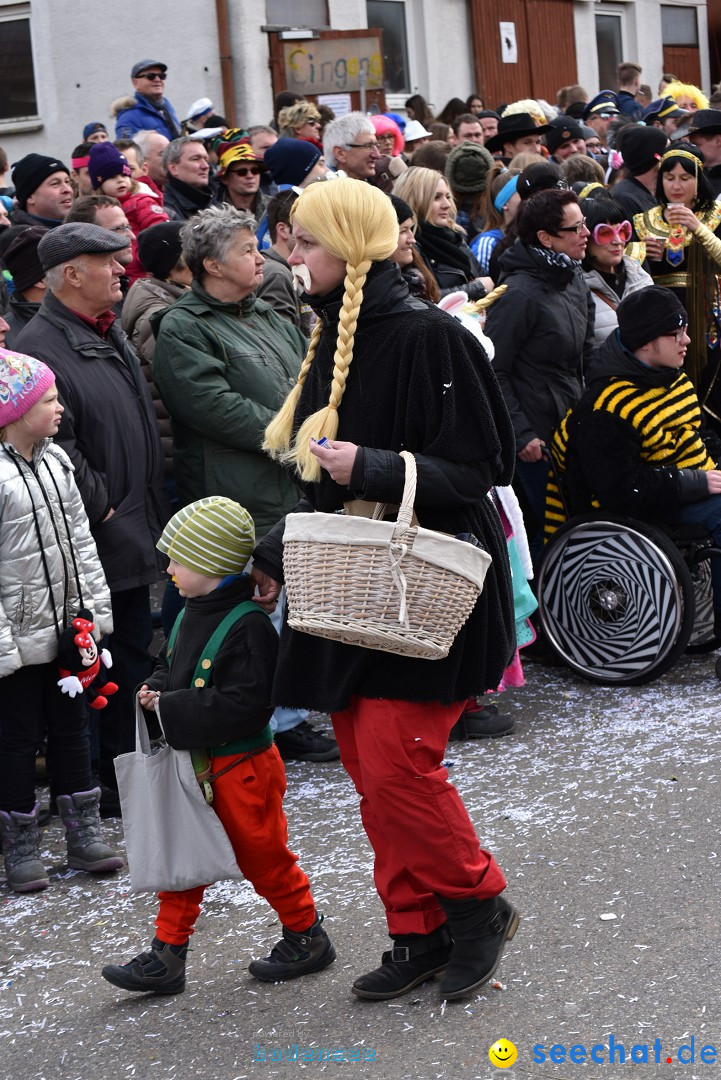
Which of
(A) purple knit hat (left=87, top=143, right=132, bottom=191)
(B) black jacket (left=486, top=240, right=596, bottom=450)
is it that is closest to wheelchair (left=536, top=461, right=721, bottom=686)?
(B) black jacket (left=486, top=240, right=596, bottom=450)

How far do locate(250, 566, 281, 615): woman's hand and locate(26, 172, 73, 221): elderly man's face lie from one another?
14.9 feet

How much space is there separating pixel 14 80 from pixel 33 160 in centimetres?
1049

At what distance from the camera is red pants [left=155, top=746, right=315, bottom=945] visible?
365 cm

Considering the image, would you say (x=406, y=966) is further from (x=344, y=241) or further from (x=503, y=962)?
(x=344, y=241)

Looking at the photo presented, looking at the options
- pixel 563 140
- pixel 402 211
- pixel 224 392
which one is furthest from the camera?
pixel 563 140

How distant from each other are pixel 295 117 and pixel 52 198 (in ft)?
13.0

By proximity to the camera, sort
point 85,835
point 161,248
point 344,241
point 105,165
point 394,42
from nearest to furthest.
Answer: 1. point 344,241
2. point 85,835
3. point 161,248
4. point 105,165
5. point 394,42

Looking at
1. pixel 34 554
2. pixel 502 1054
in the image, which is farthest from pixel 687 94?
pixel 502 1054

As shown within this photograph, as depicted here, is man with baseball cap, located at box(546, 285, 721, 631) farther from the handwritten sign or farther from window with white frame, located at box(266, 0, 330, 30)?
window with white frame, located at box(266, 0, 330, 30)

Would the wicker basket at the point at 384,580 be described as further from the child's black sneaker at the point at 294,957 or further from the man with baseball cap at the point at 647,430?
the man with baseball cap at the point at 647,430

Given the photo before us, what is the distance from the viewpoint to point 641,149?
859 centimetres

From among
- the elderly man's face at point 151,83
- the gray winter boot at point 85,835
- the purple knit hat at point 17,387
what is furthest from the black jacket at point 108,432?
the elderly man's face at point 151,83

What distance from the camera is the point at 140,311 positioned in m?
6.33

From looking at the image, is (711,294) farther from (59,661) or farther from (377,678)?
(377,678)
